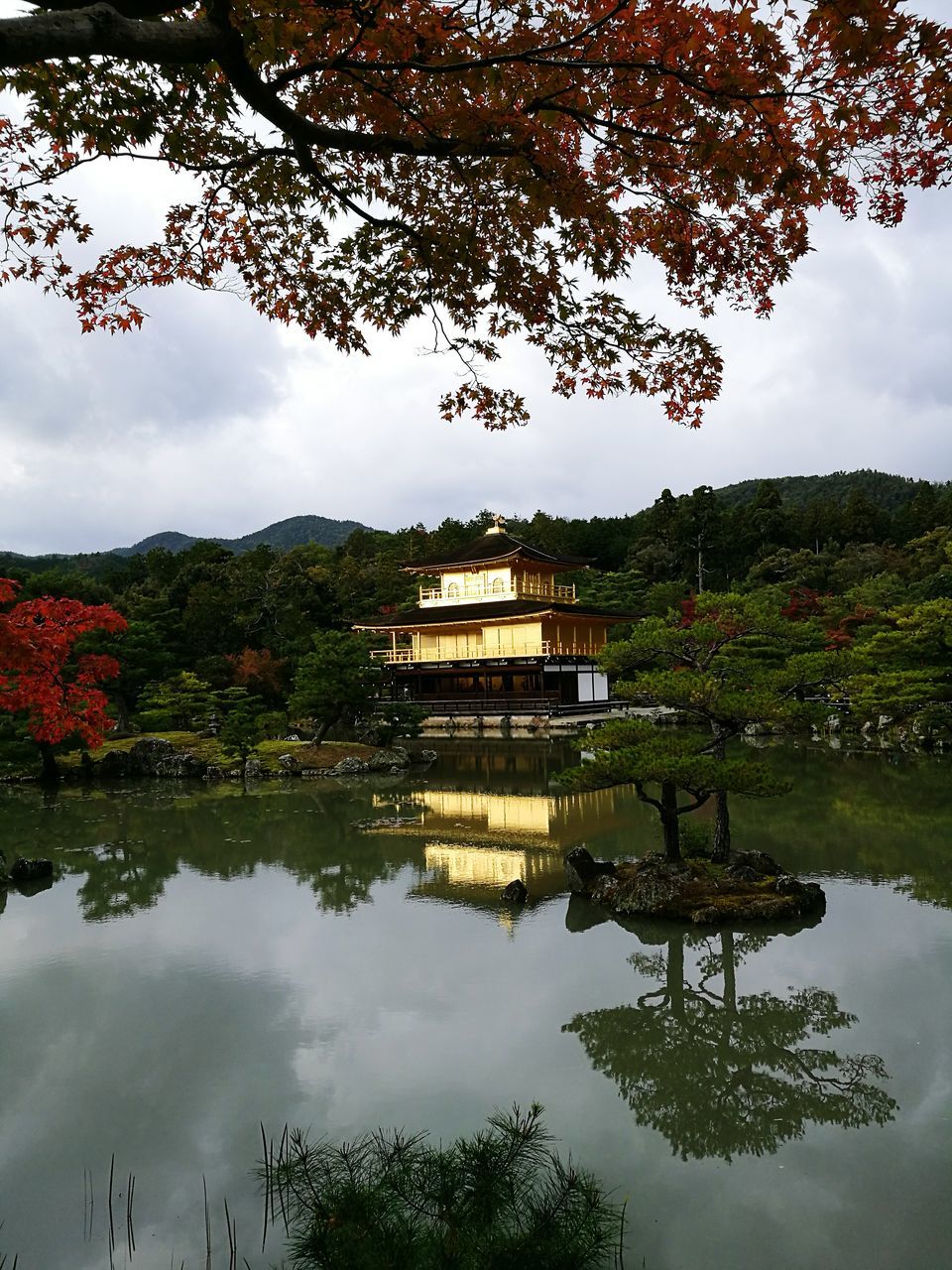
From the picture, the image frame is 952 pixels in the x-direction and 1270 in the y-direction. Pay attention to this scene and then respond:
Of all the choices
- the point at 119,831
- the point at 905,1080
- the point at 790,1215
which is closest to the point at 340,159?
the point at 790,1215

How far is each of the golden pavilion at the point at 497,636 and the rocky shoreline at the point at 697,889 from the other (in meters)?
17.4

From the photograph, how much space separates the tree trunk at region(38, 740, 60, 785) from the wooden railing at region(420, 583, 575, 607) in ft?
54.8

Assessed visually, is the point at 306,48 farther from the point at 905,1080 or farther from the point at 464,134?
the point at 905,1080

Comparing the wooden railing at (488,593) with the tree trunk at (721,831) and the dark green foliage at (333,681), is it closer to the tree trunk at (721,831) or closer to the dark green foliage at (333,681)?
the dark green foliage at (333,681)

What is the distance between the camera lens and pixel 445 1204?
9.03 ft

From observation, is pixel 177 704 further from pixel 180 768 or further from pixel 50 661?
pixel 50 661

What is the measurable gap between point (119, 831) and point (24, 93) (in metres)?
9.14

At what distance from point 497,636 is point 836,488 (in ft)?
198

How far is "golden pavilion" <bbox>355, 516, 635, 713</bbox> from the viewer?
2569 centimetres

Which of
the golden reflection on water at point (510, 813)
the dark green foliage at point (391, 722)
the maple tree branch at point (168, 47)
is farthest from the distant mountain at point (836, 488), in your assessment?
the maple tree branch at point (168, 47)

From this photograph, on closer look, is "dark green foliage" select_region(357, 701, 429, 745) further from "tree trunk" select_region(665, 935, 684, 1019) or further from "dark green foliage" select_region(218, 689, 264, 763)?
"tree trunk" select_region(665, 935, 684, 1019)

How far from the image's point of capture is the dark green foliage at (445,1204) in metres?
2.47

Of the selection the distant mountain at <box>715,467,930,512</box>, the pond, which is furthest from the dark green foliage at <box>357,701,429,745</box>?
the distant mountain at <box>715,467,930,512</box>

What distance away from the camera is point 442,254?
3.75 meters
